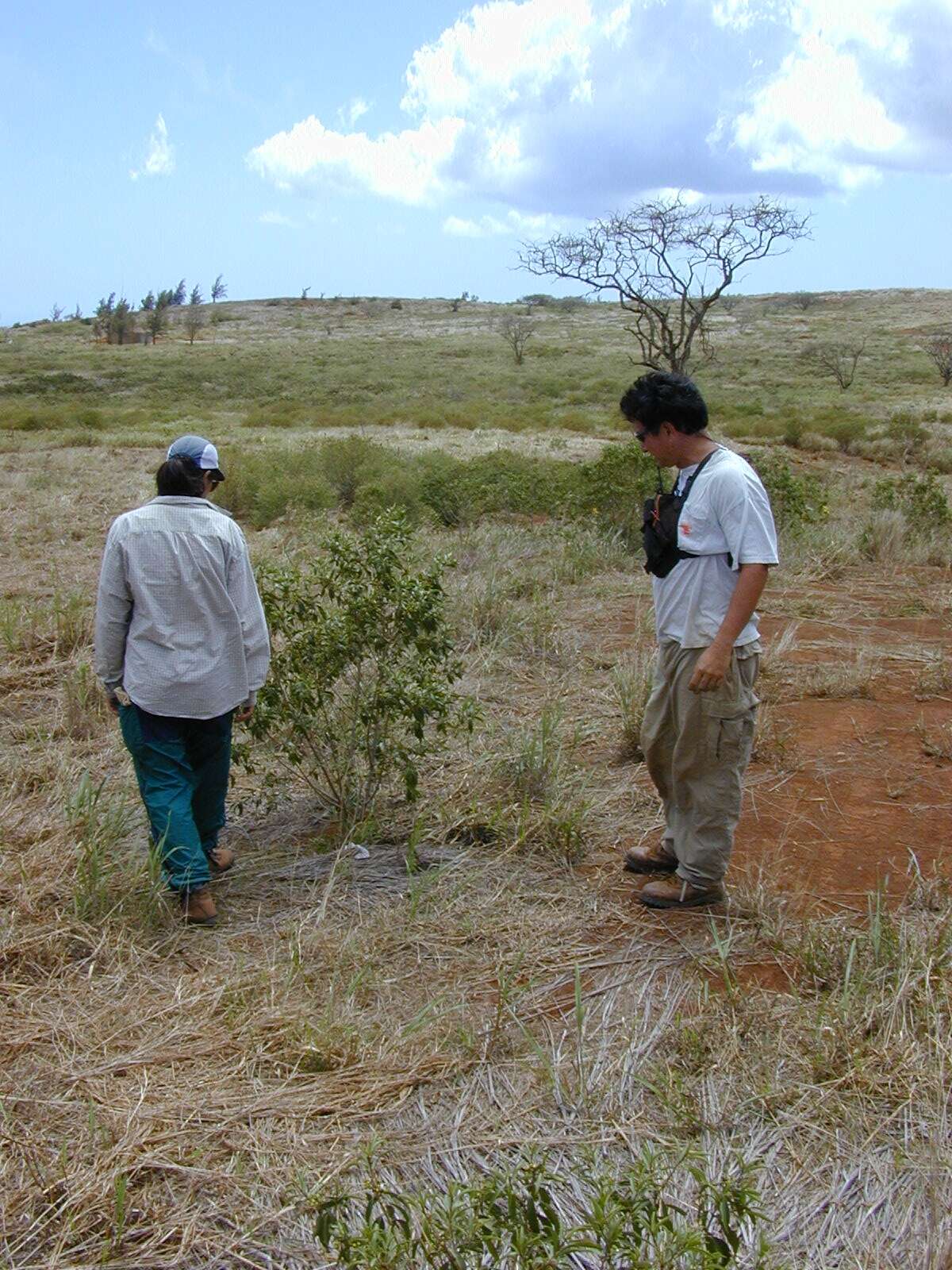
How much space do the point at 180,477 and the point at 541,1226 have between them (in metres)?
2.21

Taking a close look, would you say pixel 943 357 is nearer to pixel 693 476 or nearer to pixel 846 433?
pixel 846 433

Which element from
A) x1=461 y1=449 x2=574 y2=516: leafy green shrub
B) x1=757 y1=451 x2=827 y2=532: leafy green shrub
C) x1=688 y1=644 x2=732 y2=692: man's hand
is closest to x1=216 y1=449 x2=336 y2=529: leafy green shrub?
x1=461 y1=449 x2=574 y2=516: leafy green shrub

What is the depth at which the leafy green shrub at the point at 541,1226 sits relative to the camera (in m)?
1.84

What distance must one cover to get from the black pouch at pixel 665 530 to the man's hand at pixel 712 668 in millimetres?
298

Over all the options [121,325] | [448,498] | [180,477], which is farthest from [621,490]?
[121,325]

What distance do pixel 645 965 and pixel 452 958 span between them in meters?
0.53

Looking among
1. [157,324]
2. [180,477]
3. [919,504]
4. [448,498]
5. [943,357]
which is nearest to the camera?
[180,477]

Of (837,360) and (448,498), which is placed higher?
(837,360)

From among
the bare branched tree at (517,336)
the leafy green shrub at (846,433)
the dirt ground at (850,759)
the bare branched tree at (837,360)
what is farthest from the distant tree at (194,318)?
the dirt ground at (850,759)

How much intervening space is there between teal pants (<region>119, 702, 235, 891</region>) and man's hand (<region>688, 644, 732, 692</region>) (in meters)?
1.43

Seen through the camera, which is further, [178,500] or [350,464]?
[350,464]

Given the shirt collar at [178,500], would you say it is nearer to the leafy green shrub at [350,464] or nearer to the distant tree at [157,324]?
the leafy green shrub at [350,464]

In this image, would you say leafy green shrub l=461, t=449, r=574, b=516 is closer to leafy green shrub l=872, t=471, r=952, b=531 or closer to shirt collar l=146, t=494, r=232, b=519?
leafy green shrub l=872, t=471, r=952, b=531

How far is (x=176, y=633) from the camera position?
11.0 feet
